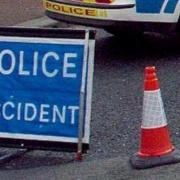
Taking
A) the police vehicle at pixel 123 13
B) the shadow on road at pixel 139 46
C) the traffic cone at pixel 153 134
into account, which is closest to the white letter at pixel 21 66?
the traffic cone at pixel 153 134

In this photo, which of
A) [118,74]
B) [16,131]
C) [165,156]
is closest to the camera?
[165,156]

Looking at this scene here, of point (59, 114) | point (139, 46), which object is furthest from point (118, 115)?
point (139, 46)

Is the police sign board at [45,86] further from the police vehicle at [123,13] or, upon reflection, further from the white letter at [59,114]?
the police vehicle at [123,13]

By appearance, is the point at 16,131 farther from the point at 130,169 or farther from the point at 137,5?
the point at 137,5

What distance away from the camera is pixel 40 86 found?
679 centimetres

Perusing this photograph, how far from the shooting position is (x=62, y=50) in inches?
263

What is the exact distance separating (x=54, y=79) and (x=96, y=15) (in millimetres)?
3250

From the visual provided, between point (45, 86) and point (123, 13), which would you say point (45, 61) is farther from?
point (123, 13)

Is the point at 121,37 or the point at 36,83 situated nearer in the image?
the point at 36,83

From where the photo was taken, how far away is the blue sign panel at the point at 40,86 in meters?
6.69

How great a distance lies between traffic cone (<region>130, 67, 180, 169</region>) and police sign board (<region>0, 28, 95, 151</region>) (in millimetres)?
471

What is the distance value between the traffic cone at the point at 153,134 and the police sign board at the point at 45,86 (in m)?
0.47

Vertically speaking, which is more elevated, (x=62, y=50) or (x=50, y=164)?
(x=62, y=50)

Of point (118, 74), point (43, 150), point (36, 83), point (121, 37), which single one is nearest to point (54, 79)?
point (36, 83)
